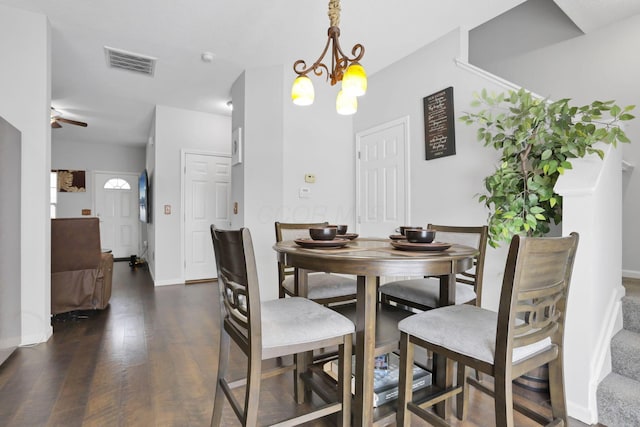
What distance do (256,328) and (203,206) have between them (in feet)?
14.5

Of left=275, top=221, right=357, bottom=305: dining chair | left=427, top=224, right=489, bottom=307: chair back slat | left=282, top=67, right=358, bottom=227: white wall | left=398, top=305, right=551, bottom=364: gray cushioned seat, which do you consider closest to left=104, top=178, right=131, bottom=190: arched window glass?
left=282, top=67, right=358, bottom=227: white wall

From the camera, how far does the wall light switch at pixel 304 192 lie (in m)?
3.71

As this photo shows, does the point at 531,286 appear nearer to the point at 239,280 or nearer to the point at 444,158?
the point at 239,280

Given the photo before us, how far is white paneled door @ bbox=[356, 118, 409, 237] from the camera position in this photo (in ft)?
11.1

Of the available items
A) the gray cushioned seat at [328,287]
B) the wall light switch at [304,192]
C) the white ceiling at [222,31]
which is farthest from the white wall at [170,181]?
the gray cushioned seat at [328,287]

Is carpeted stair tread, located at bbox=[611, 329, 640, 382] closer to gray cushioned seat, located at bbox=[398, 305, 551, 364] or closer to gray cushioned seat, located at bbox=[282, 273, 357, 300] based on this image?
gray cushioned seat, located at bbox=[398, 305, 551, 364]

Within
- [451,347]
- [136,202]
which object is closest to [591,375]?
[451,347]

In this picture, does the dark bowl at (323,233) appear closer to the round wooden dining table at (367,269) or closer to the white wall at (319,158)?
the round wooden dining table at (367,269)

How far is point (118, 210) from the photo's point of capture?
7352 millimetres

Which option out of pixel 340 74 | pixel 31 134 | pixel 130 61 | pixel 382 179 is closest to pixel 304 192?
pixel 382 179

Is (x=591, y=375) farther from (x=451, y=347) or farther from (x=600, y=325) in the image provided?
(x=451, y=347)

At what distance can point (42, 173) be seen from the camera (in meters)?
2.63

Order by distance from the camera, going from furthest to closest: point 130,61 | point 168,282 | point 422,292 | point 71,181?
point 71,181
point 168,282
point 130,61
point 422,292

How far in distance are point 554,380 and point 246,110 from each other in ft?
11.2
